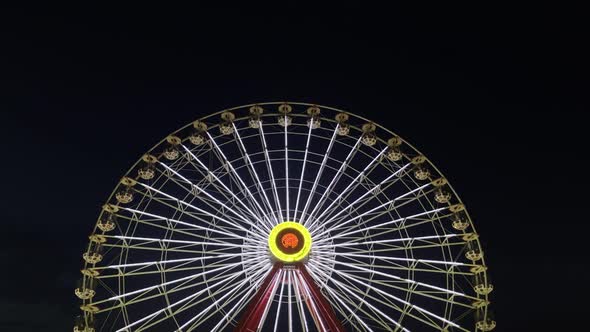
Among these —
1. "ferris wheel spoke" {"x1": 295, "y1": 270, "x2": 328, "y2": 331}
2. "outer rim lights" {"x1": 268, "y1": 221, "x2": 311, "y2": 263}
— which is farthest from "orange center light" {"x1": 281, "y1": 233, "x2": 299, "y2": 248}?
"ferris wheel spoke" {"x1": 295, "y1": 270, "x2": 328, "y2": 331}

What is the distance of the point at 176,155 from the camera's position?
26.5 metres

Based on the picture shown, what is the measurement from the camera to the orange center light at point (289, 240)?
23891 millimetres

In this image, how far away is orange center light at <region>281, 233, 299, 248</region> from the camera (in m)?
23.9

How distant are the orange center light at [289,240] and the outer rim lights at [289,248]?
39 millimetres

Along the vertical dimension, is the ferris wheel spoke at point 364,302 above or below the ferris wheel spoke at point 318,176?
below

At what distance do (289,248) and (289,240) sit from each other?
29 cm

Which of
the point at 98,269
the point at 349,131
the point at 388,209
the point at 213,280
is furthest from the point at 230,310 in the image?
the point at 349,131

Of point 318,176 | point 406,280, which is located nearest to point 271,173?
point 318,176

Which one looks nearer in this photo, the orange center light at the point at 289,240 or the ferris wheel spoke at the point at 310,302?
the ferris wheel spoke at the point at 310,302

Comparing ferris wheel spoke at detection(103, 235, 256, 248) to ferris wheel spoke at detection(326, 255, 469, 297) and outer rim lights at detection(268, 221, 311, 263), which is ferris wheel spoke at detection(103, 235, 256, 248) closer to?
outer rim lights at detection(268, 221, 311, 263)

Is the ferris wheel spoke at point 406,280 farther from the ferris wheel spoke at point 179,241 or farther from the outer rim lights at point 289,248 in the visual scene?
the ferris wheel spoke at point 179,241

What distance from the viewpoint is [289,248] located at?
939 inches

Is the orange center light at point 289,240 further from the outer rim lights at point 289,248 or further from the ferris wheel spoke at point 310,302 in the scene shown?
the ferris wheel spoke at point 310,302

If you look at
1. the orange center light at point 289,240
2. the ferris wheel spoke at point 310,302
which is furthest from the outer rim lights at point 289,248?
the ferris wheel spoke at point 310,302
